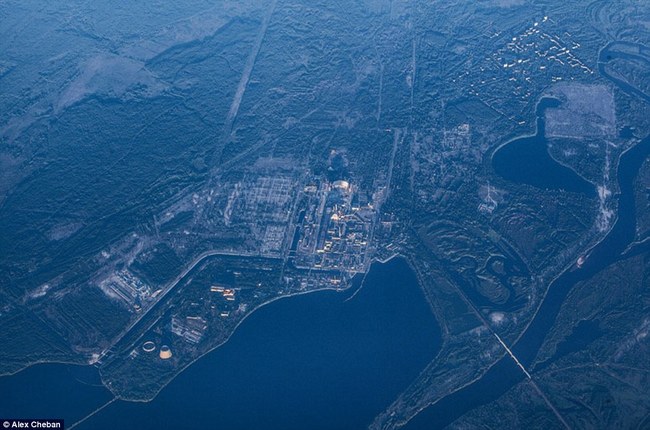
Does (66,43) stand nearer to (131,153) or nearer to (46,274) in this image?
(131,153)

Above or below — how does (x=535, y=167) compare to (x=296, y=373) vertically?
above

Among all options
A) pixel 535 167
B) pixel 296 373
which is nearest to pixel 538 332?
pixel 296 373

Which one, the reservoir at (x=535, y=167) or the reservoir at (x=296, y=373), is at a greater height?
the reservoir at (x=535, y=167)

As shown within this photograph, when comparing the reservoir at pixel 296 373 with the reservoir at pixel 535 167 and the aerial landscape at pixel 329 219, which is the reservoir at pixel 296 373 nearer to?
the aerial landscape at pixel 329 219

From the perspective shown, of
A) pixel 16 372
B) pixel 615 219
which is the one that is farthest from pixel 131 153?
pixel 615 219

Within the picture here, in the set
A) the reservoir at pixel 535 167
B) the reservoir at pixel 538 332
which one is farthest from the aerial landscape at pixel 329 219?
the reservoir at pixel 535 167

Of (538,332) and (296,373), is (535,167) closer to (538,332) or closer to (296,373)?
(538,332)

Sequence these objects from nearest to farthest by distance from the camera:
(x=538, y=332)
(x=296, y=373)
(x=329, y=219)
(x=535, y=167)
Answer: (x=296, y=373)
(x=538, y=332)
(x=329, y=219)
(x=535, y=167)
